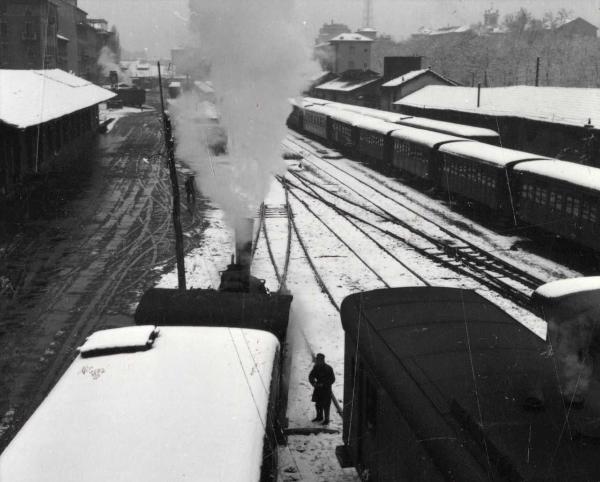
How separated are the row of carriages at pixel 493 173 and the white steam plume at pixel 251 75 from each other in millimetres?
8820

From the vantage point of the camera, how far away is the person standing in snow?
8617mm

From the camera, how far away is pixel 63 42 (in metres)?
70.8

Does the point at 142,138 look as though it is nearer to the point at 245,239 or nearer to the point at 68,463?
the point at 245,239

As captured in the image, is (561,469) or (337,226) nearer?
(561,469)

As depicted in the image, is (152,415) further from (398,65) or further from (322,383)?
(398,65)

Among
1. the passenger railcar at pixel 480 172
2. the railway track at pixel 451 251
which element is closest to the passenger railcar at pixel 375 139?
the railway track at pixel 451 251

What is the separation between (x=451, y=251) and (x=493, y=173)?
4739 mm

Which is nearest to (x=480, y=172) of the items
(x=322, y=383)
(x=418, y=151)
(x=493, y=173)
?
(x=493, y=173)

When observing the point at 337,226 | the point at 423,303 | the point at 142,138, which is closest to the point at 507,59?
the point at 142,138

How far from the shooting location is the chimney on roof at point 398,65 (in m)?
60.6

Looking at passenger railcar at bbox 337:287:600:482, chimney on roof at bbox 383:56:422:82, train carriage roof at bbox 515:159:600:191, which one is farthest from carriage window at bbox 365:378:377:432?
chimney on roof at bbox 383:56:422:82

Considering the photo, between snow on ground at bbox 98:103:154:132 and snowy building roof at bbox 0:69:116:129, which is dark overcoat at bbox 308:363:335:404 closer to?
snowy building roof at bbox 0:69:116:129

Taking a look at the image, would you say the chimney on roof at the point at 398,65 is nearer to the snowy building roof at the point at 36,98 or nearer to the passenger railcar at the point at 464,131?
the passenger railcar at the point at 464,131

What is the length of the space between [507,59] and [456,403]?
79.4 metres
